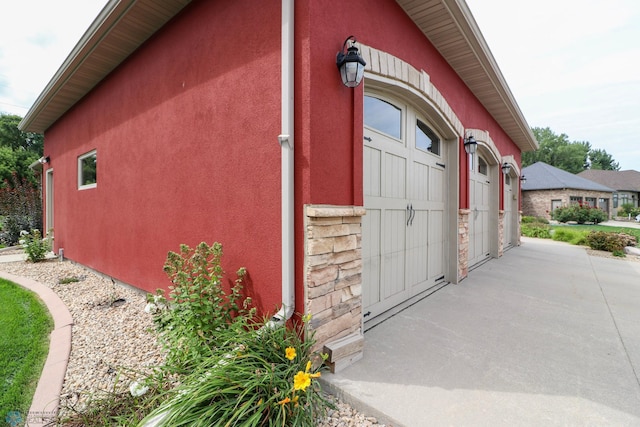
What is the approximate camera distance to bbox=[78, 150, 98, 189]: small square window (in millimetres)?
5463

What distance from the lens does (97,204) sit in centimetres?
525

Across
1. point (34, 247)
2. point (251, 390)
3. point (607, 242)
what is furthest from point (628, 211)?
point (34, 247)

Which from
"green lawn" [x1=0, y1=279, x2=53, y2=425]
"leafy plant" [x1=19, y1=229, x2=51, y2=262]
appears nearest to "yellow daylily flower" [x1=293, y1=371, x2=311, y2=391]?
"green lawn" [x1=0, y1=279, x2=53, y2=425]

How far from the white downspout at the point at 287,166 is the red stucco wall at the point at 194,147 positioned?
13 centimetres

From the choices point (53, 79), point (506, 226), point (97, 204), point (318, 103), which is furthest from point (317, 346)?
point (506, 226)

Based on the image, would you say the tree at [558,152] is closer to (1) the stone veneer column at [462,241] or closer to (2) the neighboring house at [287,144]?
(1) the stone veneer column at [462,241]

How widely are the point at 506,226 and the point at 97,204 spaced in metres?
11.5

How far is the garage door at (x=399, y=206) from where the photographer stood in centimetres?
312

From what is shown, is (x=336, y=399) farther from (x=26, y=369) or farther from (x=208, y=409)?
(x=26, y=369)

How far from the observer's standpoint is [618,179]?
33375 millimetres

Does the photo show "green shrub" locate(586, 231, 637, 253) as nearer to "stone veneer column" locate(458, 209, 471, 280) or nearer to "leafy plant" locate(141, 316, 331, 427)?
"stone veneer column" locate(458, 209, 471, 280)

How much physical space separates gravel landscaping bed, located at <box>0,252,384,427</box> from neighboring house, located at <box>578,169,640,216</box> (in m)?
42.7

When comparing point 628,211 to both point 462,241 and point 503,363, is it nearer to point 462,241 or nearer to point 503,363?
point 462,241

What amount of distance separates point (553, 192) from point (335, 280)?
27064mm
